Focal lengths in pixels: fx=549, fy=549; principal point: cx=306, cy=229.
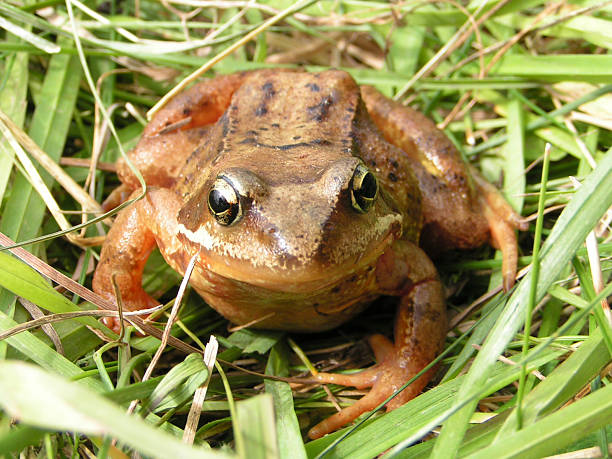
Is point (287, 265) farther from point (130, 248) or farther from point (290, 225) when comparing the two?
point (130, 248)

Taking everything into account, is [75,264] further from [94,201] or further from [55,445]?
[55,445]

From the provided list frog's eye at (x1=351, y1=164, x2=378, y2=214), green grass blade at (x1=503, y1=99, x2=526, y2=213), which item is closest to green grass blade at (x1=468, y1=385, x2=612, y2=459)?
frog's eye at (x1=351, y1=164, x2=378, y2=214)

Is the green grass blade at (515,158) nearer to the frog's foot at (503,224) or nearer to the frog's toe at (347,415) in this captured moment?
the frog's foot at (503,224)

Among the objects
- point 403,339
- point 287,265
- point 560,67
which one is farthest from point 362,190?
point 560,67

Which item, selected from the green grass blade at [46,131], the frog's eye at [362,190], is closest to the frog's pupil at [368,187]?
the frog's eye at [362,190]

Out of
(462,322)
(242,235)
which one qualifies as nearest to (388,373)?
(462,322)

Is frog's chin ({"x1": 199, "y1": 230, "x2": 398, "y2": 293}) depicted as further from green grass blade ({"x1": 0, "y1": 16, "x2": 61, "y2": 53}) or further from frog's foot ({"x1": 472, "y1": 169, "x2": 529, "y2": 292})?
green grass blade ({"x1": 0, "y1": 16, "x2": 61, "y2": 53})
